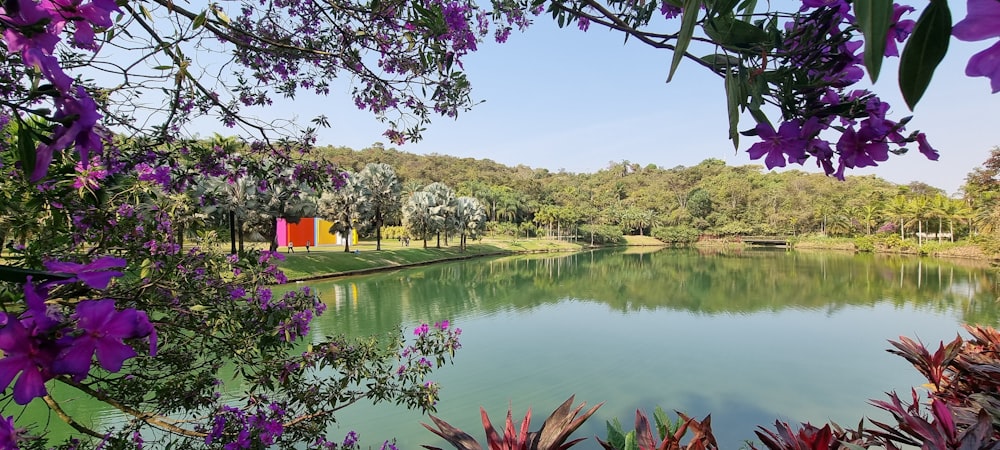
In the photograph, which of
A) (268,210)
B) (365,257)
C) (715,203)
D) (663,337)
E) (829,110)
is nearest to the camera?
(829,110)

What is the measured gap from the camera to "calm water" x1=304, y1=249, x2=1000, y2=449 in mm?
5391

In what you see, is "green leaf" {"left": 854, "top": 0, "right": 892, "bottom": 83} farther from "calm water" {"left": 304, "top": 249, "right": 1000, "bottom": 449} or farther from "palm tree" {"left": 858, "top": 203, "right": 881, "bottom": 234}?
"palm tree" {"left": 858, "top": 203, "right": 881, "bottom": 234}

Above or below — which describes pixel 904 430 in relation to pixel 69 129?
below

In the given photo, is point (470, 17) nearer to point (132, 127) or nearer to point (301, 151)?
point (301, 151)

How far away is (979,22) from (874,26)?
0.29 ft

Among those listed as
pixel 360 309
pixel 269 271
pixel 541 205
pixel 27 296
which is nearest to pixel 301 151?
pixel 269 271

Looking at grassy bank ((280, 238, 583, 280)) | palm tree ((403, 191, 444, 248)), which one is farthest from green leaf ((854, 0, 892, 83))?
palm tree ((403, 191, 444, 248))

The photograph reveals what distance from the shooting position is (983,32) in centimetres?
29

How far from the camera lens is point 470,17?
2303mm

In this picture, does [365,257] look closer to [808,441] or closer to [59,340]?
[808,441]

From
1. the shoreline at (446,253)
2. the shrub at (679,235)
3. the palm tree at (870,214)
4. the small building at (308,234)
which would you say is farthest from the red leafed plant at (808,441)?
the shrub at (679,235)

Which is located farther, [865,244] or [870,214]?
[870,214]

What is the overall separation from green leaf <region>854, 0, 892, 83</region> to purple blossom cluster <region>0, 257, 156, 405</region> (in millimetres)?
642

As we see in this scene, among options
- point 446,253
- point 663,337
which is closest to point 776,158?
point 663,337
